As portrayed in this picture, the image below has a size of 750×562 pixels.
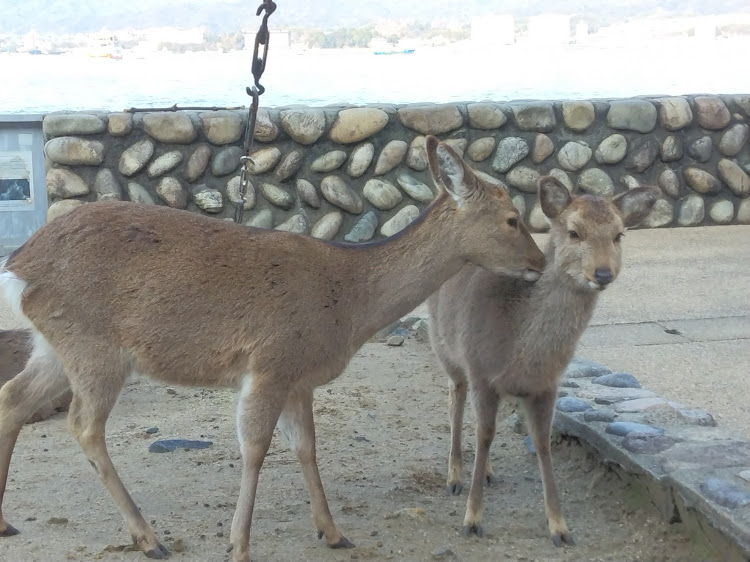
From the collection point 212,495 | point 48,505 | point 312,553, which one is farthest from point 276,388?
point 48,505

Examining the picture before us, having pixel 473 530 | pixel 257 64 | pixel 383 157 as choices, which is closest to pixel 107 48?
pixel 383 157

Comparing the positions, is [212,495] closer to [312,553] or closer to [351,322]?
[312,553]

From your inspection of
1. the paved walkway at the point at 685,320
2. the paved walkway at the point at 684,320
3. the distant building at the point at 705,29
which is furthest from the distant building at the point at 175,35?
the distant building at the point at 705,29

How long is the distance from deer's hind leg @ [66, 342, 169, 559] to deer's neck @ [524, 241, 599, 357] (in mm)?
1735

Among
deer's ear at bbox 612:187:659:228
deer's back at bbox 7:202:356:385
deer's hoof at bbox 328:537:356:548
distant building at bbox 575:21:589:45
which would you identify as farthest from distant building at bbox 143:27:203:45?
deer's hoof at bbox 328:537:356:548

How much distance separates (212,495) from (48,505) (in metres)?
0.73

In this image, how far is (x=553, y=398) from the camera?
4668mm

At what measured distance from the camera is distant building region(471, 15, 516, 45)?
15.2m

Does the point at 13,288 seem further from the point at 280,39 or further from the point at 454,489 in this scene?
the point at 280,39

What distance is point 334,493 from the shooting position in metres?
5.05

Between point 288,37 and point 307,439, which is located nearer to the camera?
point 307,439

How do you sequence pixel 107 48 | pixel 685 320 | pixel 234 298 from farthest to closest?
pixel 107 48
pixel 685 320
pixel 234 298

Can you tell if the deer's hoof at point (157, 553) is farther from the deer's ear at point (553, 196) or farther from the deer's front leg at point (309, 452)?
the deer's ear at point (553, 196)

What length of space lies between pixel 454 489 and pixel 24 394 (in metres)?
2.05
